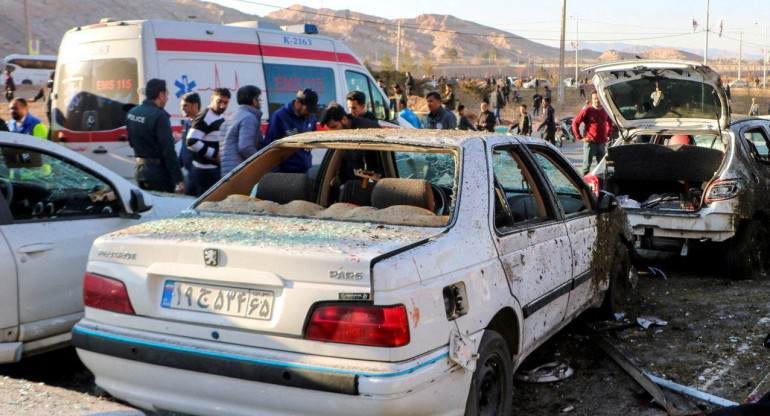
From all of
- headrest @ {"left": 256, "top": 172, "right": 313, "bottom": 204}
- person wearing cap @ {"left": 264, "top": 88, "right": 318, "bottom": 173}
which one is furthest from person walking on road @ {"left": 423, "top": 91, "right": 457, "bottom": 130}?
headrest @ {"left": 256, "top": 172, "right": 313, "bottom": 204}

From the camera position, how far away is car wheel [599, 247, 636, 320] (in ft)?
17.5

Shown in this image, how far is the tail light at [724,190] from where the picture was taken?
6852 millimetres

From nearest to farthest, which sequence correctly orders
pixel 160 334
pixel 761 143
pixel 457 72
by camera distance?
pixel 160 334
pixel 761 143
pixel 457 72

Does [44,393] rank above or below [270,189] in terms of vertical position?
below

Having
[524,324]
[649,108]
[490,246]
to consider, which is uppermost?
[649,108]

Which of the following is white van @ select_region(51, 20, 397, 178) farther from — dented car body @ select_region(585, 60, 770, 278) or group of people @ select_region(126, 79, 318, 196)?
dented car body @ select_region(585, 60, 770, 278)

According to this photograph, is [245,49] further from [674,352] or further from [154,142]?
[674,352]

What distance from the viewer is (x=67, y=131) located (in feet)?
30.3

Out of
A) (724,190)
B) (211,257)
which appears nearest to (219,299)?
(211,257)

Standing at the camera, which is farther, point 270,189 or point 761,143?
point 761,143

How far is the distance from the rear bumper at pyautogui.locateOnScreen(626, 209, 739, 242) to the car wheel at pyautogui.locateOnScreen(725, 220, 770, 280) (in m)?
0.19

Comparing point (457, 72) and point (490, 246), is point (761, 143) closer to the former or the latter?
point (490, 246)

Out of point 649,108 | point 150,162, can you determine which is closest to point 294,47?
point 150,162

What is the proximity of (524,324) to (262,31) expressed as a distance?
7421 mm
